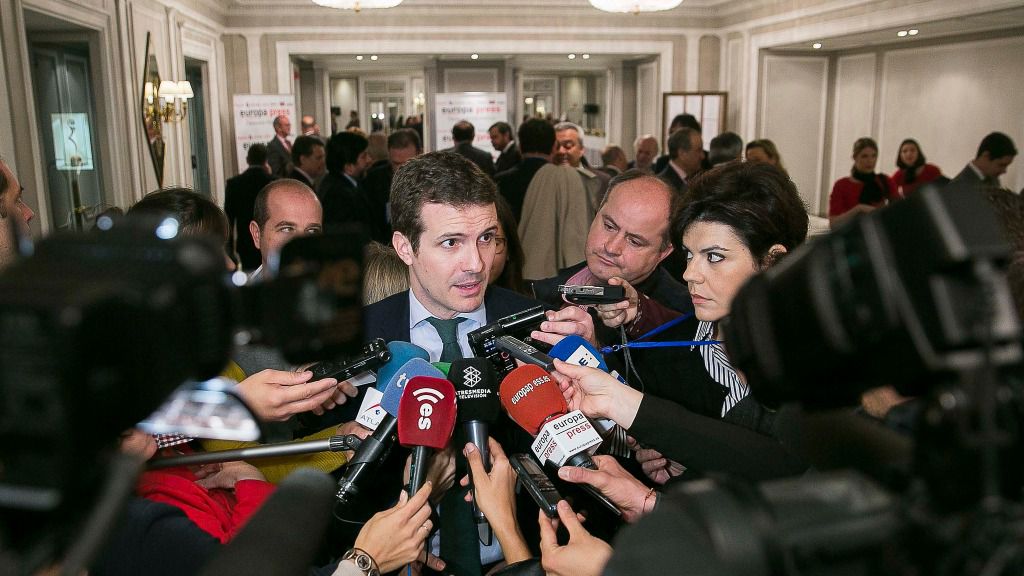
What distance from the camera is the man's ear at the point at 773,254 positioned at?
164 centimetres

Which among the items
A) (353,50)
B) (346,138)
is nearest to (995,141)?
(346,138)

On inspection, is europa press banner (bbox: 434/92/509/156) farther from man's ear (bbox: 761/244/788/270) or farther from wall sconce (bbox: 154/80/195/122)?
man's ear (bbox: 761/244/788/270)

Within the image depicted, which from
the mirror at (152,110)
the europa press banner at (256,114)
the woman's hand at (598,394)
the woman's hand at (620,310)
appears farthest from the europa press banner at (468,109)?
the woman's hand at (598,394)

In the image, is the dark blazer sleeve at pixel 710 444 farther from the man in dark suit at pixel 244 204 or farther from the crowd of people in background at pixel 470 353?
the man in dark suit at pixel 244 204

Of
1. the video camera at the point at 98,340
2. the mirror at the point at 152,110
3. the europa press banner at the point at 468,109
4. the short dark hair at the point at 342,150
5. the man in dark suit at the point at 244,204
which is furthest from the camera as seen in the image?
the europa press banner at the point at 468,109

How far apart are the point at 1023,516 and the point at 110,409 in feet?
1.77

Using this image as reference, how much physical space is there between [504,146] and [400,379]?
604 centimetres

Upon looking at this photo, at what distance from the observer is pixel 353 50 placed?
998 cm

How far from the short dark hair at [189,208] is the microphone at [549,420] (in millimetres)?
1049

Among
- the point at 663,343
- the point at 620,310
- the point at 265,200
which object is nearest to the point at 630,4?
the point at 265,200

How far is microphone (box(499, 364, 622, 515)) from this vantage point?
131 centimetres

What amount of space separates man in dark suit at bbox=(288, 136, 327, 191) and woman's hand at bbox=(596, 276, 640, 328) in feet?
13.9

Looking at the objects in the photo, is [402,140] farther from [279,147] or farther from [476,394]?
[476,394]

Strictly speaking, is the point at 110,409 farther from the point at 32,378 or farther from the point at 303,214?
the point at 303,214
